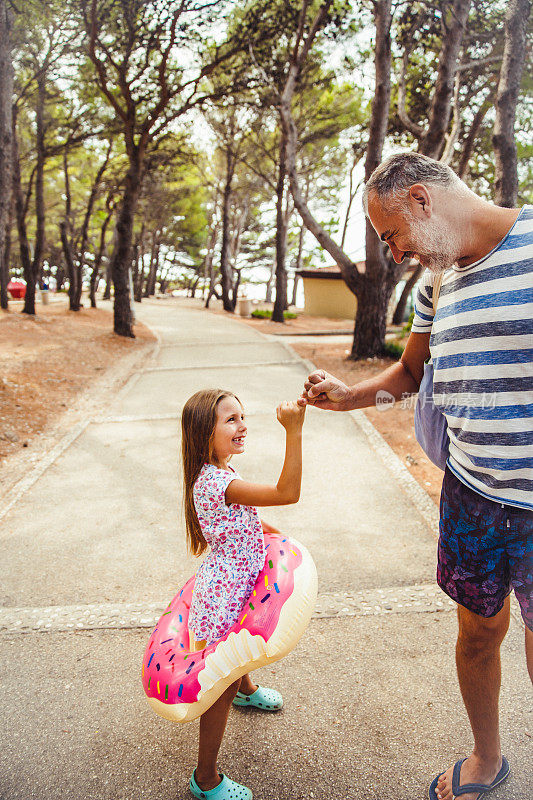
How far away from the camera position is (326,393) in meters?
2.18

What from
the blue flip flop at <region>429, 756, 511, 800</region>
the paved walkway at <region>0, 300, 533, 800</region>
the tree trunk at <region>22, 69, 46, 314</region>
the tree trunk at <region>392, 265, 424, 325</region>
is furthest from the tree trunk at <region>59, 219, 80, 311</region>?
the blue flip flop at <region>429, 756, 511, 800</region>

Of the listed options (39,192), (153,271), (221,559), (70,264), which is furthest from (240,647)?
(153,271)

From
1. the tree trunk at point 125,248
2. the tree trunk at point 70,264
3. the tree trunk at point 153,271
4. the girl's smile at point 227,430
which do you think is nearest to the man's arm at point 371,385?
the girl's smile at point 227,430

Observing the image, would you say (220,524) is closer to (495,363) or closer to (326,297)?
(495,363)

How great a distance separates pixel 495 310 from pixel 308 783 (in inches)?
70.7

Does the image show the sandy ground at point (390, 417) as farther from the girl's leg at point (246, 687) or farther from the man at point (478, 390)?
the girl's leg at point (246, 687)

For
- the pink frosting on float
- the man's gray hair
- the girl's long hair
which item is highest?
the man's gray hair

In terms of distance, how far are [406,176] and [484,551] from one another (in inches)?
46.7

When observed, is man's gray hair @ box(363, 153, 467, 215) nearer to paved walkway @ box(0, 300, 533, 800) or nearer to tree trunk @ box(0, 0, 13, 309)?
paved walkway @ box(0, 300, 533, 800)

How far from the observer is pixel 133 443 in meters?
6.19

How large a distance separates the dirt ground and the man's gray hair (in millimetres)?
4350

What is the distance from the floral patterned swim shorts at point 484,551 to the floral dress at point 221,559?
2.25ft

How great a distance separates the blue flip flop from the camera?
1987mm

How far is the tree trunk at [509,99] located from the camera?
8242mm
